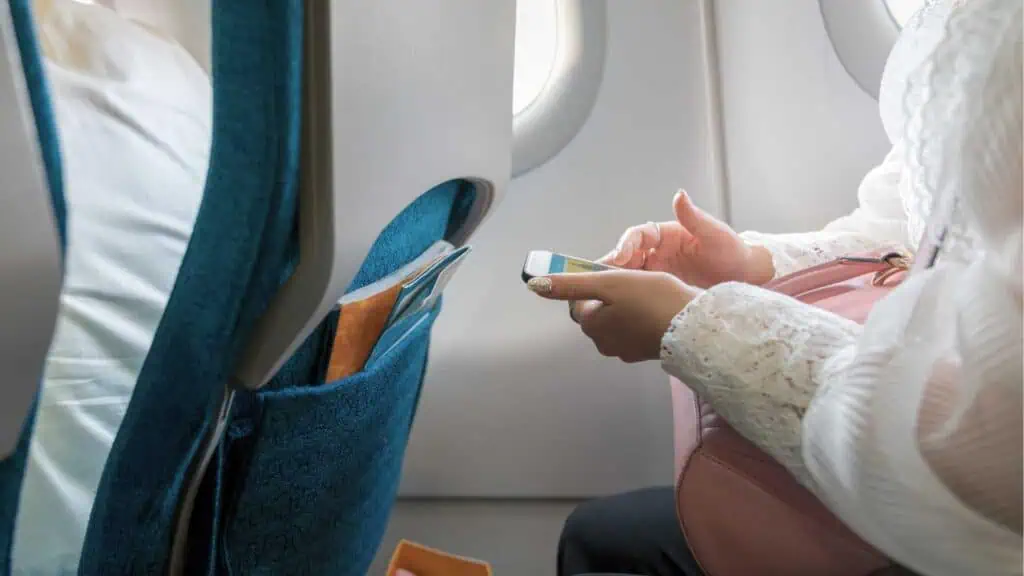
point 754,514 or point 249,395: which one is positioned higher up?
point 249,395

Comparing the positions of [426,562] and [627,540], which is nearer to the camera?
[627,540]

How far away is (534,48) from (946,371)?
84cm

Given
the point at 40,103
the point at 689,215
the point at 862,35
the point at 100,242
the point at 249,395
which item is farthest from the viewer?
the point at 862,35

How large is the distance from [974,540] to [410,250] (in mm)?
402

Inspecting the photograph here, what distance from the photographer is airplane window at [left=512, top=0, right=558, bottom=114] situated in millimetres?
1076

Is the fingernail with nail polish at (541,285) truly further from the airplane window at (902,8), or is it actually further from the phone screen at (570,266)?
the airplane window at (902,8)

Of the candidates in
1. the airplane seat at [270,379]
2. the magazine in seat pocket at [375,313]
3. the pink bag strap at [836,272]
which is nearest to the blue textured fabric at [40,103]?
the airplane seat at [270,379]

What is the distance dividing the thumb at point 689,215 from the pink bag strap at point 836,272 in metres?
0.17

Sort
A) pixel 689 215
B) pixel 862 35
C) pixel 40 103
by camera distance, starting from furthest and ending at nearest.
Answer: pixel 862 35, pixel 689 215, pixel 40 103

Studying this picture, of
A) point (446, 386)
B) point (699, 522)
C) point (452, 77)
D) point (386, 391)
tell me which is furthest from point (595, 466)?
point (452, 77)

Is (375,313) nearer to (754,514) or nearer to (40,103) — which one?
(40,103)

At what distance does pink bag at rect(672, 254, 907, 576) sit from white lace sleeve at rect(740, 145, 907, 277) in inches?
8.9

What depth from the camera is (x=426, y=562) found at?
1.05 meters

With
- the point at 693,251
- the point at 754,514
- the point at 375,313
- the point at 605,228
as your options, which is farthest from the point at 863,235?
the point at 375,313
